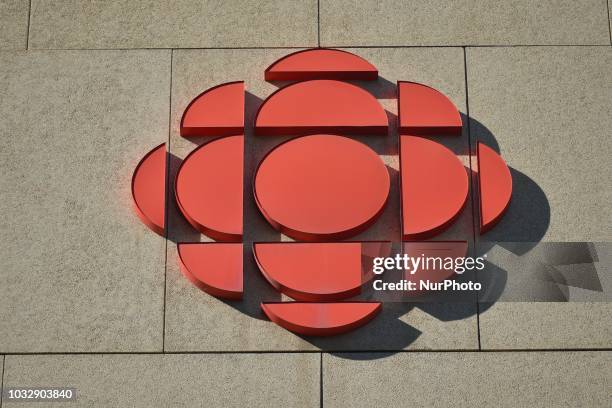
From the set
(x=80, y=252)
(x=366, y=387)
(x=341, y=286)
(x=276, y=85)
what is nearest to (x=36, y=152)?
(x=80, y=252)

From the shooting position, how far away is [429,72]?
7480 millimetres

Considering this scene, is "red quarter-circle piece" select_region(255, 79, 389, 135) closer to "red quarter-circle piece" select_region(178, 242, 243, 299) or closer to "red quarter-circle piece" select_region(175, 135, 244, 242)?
"red quarter-circle piece" select_region(175, 135, 244, 242)

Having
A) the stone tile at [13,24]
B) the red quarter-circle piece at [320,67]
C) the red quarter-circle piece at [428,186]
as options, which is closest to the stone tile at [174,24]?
the stone tile at [13,24]

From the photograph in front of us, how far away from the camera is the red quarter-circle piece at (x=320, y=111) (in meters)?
7.14

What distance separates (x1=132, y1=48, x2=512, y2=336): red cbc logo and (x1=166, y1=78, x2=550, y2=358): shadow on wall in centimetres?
10

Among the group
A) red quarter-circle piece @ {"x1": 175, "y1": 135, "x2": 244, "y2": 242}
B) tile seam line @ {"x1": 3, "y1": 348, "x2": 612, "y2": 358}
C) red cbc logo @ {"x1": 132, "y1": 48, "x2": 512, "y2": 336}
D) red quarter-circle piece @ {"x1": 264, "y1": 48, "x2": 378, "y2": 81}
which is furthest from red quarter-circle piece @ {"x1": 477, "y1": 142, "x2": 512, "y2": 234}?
red quarter-circle piece @ {"x1": 175, "y1": 135, "x2": 244, "y2": 242}

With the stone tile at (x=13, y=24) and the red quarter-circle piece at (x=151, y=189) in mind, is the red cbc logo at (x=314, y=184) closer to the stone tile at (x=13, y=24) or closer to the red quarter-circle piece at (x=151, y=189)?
the red quarter-circle piece at (x=151, y=189)

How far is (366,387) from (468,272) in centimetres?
118

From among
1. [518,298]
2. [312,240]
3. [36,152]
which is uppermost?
[36,152]

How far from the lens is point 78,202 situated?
23.4ft

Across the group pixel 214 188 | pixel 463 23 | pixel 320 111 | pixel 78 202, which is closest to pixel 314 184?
pixel 320 111

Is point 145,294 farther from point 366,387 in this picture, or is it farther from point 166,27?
point 166,27

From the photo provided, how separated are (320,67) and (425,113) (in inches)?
37.2

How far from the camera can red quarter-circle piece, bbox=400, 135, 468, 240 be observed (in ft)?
22.3
